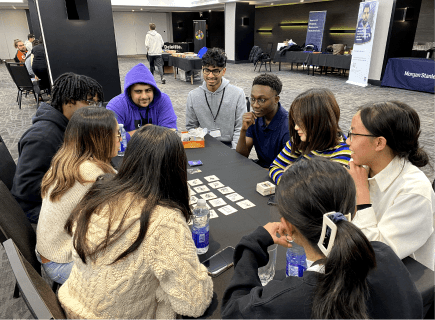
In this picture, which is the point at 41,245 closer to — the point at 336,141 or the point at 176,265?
the point at 176,265

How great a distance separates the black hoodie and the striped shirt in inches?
57.9

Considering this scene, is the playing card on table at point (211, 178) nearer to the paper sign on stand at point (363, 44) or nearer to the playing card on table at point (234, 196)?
the playing card on table at point (234, 196)

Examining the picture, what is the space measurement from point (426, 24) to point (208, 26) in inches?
544

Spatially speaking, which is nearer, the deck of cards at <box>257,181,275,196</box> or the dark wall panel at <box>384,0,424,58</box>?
the deck of cards at <box>257,181,275,196</box>

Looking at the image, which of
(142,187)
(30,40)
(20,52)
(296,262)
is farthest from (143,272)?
(20,52)

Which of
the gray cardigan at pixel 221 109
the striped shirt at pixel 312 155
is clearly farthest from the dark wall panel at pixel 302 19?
the striped shirt at pixel 312 155

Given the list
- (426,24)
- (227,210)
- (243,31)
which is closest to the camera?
(227,210)

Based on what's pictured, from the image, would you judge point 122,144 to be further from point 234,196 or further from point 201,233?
point 201,233

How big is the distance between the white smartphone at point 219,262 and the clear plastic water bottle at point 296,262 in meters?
0.25

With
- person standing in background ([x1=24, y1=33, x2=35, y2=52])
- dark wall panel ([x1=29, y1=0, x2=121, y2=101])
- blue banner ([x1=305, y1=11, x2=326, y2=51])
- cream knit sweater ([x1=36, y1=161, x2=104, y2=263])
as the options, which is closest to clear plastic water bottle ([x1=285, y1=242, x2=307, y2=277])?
cream knit sweater ([x1=36, y1=161, x2=104, y2=263])

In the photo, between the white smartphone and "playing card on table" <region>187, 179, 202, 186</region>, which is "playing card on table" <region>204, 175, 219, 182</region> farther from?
the white smartphone

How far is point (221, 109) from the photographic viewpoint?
322 centimetres

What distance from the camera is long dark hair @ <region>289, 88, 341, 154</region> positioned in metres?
1.76

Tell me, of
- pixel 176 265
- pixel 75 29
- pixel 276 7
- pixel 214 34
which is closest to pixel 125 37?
pixel 214 34
